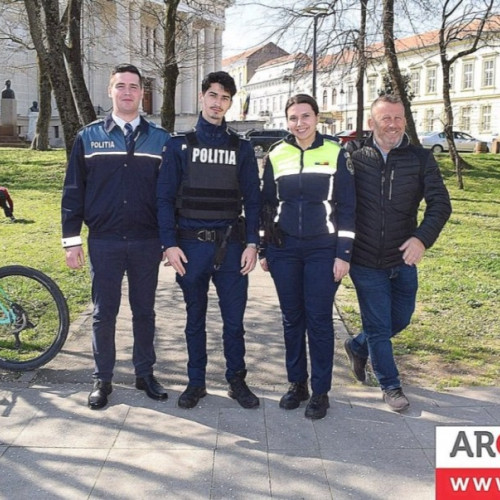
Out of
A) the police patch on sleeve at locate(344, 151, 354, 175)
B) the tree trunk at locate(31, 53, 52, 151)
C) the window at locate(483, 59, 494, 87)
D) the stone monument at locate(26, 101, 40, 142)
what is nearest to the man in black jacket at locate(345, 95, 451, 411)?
the police patch on sleeve at locate(344, 151, 354, 175)

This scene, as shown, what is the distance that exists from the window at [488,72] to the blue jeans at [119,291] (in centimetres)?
6266

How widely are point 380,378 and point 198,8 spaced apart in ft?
56.3

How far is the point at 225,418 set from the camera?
418 centimetres

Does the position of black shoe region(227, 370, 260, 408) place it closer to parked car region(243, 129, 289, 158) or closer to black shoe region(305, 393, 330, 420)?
black shoe region(305, 393, 330, 420)

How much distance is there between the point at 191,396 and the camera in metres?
4.40

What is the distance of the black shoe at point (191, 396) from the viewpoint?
4340 mm

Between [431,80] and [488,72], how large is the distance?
7.74 meters

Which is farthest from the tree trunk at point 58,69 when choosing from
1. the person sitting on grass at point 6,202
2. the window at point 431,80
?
the window at point 431,80

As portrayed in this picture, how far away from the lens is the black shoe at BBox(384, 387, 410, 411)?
432 cm

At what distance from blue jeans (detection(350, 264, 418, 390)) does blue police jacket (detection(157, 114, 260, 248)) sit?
810mm

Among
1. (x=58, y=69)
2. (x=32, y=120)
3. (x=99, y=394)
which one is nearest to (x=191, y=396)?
(x=99, y=394)

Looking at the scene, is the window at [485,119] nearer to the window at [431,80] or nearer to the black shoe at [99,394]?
the window at [431,80]

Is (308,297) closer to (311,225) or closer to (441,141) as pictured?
(311,225)

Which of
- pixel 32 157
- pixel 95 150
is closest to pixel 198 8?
pixel 32 157
